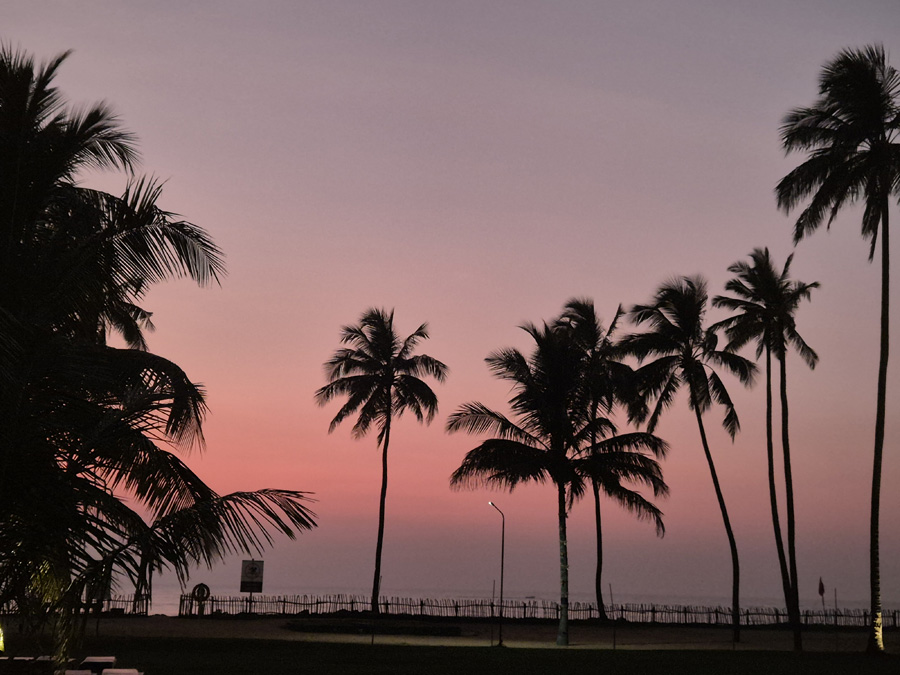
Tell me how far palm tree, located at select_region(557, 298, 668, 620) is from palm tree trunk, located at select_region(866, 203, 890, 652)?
8.60 m

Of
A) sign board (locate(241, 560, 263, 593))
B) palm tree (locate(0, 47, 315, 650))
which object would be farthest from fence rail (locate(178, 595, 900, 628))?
palm tree (locate(0, 47, 315, 650))

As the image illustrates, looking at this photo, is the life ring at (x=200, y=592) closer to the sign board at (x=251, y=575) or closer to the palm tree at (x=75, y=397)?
the sign board at (x=251, y=575)

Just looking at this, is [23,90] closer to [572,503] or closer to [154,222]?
[154,222]

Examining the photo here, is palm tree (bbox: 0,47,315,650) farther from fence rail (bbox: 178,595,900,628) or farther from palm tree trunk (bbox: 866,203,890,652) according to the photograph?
fence rail (bbox: 178,595,900,628)

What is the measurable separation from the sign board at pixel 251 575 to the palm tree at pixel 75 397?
2667cm

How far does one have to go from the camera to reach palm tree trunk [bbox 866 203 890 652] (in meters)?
28.8

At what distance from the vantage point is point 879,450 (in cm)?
2934

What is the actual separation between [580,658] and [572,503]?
1013 centimetres

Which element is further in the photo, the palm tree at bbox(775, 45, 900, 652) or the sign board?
the sign board

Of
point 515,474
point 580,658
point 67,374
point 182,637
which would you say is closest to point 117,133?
point 67,374

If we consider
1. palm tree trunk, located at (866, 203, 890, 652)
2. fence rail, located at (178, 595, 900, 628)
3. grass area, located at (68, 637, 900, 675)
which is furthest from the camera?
fence rail, located at (178, 595, 900, 628)

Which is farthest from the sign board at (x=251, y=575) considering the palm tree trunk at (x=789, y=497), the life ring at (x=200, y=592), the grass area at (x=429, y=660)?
the palm tree trunk at (x=789, y=497)

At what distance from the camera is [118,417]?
9453 mm

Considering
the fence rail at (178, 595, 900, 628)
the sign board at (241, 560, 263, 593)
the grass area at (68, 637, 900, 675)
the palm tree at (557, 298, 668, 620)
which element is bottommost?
the grass area at (68, 637, 900, 675)
